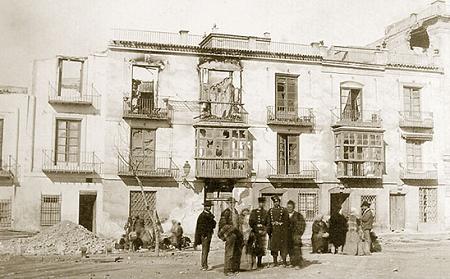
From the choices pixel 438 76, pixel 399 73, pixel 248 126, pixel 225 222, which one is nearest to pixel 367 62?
pixel 399 73

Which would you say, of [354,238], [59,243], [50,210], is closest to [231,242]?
[354,238]

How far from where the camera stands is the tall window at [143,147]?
92.9ft

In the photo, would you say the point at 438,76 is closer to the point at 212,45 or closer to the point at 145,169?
the point at 212,45

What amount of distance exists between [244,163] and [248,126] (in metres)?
1.98

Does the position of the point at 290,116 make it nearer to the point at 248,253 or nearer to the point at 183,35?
the point at 183,35

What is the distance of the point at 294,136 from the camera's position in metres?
30.7

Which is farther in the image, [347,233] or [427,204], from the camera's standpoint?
[427,204]

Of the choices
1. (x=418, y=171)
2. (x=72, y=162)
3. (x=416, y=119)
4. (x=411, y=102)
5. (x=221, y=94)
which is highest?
(x=411, y=102)

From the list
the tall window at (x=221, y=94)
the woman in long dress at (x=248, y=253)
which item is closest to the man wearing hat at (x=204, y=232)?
the woman in long dress at (x=248, y=253)

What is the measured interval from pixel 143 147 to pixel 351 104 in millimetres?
12368

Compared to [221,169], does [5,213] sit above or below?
below

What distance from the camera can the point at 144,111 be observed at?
2836cm

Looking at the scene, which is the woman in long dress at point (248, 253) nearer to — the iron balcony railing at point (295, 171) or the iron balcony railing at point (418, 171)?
the iron balcony railing at point (295, 171)

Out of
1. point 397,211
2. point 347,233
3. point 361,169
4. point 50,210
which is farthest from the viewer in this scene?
point 397,211
